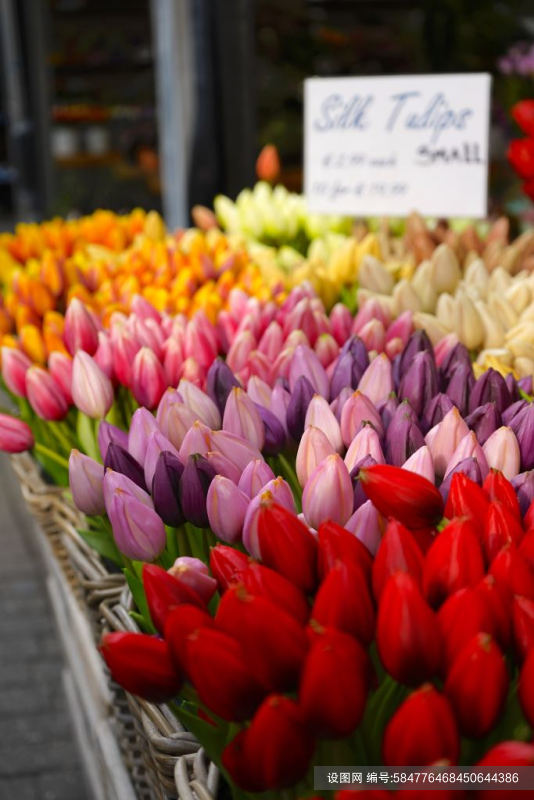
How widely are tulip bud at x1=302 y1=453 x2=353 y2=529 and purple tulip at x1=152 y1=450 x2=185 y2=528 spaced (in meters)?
0.12

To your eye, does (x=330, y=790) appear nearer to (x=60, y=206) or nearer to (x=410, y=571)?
(x=410, y=571)

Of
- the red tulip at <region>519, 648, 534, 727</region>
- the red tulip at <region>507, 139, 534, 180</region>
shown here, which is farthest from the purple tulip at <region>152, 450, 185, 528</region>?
the red tulip at <region>507, 139, 534, 180</region>

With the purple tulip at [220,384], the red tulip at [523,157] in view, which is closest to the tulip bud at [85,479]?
the purple tulip at [220,384]

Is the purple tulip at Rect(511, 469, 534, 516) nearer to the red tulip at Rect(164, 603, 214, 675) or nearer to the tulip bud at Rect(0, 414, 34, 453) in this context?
the red tulip at Rect(164, 603, 214, 675)

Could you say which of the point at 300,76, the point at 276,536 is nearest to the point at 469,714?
the point at 276,536

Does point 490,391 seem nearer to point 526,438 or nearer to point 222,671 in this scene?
point 526,438

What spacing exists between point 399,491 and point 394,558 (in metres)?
0.08

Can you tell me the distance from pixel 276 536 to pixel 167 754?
0.23 meters

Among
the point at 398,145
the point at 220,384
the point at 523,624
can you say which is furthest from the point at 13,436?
the point at 398,145

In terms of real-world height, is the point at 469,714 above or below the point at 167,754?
above

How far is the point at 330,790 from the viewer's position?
1.86 ft

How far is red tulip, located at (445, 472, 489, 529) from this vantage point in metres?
0.65

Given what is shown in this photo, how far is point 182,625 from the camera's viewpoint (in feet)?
1.86

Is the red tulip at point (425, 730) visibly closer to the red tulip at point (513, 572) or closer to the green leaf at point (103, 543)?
the red tulip at point (513, 572)
